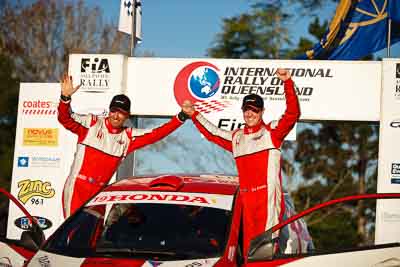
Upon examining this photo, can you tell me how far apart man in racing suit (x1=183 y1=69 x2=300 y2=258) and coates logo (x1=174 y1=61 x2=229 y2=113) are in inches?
167

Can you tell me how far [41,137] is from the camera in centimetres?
1187

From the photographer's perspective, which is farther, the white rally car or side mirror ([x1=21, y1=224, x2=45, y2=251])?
side mirror ([x1=21, y1=224, x2=45, y2=251])

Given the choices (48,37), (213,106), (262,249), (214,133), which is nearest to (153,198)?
(262,249)

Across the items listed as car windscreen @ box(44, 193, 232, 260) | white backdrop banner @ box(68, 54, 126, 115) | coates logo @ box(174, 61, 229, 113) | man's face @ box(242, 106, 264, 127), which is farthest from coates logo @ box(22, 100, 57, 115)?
car windscreen @ box(44, 193, 232, 260)

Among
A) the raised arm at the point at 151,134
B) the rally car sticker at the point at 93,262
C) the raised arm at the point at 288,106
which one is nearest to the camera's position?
the rally car sticker at the point at 93,262

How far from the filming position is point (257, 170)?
701 centimetres

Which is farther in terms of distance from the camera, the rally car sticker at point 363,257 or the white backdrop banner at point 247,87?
the white backdrop banner at point 247,87

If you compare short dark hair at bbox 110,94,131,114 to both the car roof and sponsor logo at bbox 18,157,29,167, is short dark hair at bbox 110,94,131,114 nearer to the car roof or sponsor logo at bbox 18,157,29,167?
the car roof

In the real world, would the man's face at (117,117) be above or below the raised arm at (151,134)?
above

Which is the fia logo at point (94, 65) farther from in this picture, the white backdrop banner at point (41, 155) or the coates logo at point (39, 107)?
the coates logo at point (39, 107)

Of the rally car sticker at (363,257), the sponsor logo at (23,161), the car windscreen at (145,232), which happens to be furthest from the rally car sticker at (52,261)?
the sponsor logo at (23,161)

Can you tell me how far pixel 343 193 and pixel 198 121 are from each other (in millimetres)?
23855

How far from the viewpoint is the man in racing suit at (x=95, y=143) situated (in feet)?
25.8

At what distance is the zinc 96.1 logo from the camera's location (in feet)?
37.4
